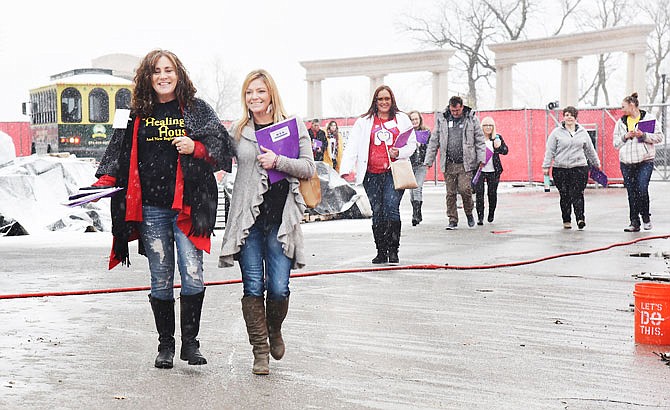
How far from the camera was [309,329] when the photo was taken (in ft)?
24.2

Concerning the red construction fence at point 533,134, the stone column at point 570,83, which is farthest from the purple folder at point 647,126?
the stone column at point 570,83

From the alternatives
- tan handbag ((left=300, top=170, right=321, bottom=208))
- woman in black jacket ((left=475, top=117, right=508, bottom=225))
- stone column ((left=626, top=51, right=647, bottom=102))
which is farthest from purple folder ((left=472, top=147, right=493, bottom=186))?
stone column ((left=626, top=51, right=647, bottom=102))

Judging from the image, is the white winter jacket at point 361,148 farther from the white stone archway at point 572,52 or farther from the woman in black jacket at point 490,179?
the white stone archway at point 572,52

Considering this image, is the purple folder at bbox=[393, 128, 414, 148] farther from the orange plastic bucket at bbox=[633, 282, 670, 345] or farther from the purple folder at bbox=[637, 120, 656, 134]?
the orange plastic bucket at bbox=[633, 282, 670, 345]

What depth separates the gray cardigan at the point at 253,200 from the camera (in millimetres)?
6055

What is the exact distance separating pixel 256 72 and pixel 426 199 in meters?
18.2

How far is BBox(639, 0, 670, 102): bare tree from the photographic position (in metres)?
60.9

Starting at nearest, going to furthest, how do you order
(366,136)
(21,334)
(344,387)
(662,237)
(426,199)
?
(344,387), (21,334), (366,136), (662,237), (426,199)

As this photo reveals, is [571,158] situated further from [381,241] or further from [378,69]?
[378,69]

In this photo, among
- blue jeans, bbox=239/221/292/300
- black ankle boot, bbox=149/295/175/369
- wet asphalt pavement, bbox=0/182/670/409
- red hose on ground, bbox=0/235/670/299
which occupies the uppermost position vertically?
blue jeans, bbox=239/221/292/300

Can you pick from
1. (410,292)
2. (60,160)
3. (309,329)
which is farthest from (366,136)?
(60,160)

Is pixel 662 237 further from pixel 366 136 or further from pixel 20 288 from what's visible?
pixel 20 288

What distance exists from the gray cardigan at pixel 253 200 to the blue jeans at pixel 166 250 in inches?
6.9

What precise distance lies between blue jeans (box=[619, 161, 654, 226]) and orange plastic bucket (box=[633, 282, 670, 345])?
770 centimetres
